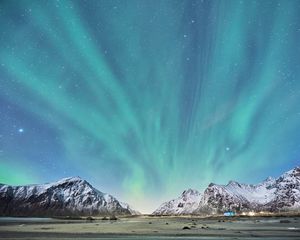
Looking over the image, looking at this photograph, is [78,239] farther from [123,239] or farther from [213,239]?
[213,239]

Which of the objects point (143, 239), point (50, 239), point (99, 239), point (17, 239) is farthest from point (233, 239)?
point (17, 239)

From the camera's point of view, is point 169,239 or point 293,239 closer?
point 293,239

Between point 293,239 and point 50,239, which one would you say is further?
point 50,239

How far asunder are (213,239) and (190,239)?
2.26 m

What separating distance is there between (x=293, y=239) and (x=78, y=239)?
67.2 feet

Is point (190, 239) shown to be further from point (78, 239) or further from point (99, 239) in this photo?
point (78, 239)

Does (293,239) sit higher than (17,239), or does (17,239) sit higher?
(17,239)

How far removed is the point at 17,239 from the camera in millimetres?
29484

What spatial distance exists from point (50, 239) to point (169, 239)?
1186 cm

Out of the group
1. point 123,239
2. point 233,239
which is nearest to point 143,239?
point 123,239

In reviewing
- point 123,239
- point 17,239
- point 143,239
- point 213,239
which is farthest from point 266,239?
point 17,239

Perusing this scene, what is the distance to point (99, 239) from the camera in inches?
1229

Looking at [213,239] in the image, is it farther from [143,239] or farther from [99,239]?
[99,239]

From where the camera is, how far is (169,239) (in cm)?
3016
